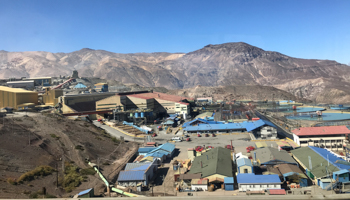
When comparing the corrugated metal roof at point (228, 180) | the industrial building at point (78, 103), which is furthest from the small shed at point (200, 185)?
the industrial building at point (78, 103)

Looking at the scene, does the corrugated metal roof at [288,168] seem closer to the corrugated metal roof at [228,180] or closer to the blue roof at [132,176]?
the corrugated metal roof at [228,180]

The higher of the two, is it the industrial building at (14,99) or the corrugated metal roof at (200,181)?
the industrial building at (14,99)

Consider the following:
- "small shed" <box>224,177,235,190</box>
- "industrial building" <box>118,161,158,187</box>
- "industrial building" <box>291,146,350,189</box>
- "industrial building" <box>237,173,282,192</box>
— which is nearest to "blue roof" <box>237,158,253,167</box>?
"industrial building" <box>237,173,282,192</box>

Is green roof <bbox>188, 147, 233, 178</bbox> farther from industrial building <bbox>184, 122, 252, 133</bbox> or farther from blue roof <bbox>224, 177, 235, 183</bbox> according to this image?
industrial building <bbox>184, 122, 252, 133</bbox>

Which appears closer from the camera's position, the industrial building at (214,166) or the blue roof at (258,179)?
the blue roof at (258,179)

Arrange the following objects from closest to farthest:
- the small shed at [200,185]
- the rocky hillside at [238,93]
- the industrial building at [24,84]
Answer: the small shed at [200,185] → the industrial building at [24,84] → the rocky hillside at [238,93]

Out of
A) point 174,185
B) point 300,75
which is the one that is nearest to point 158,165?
point 174,185

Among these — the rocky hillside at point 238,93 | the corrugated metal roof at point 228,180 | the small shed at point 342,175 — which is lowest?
the corrugated metal roof at point 228,180
